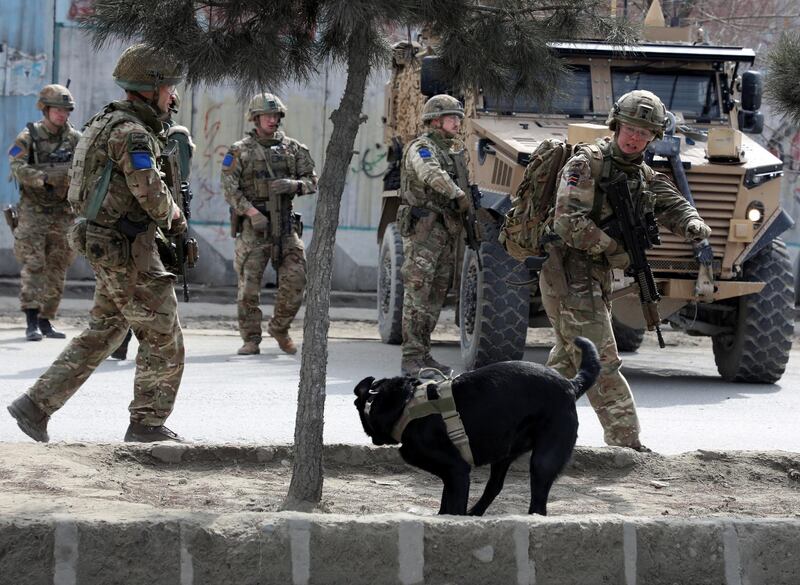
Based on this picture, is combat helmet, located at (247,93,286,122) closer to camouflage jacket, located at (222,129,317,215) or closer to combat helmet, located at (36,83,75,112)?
camouflage jacket, located at (222,129,317,215)

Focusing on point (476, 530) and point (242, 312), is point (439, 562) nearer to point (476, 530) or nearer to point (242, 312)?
point (476, 530)

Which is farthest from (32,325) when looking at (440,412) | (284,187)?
(440,412)

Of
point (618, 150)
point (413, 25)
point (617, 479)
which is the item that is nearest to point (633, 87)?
point (618, 150)

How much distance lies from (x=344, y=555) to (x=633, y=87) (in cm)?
692

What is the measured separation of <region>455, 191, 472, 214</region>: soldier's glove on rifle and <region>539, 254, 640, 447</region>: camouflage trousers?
126 inches

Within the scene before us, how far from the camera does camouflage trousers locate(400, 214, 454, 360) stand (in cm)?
972

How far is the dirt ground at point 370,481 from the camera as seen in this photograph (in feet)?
16.2

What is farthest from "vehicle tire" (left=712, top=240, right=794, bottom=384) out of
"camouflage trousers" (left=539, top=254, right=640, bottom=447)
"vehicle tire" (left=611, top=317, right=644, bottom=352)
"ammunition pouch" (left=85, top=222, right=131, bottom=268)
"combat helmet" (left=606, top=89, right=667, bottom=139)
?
"ammunition pouch" (left=85, top=222, right=131, bottom=268)

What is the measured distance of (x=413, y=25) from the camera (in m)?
4.71

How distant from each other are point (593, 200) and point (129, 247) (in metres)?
2.08

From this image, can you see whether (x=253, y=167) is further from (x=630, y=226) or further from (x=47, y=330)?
(x=630, y=226)

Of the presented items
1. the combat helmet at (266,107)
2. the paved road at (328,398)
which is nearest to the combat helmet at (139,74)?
the paved road at (328,398)

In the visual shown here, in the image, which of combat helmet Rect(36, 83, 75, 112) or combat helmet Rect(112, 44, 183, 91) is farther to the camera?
combat helmet Rect(36, 83, 75, 112)

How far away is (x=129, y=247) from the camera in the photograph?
6.05m
